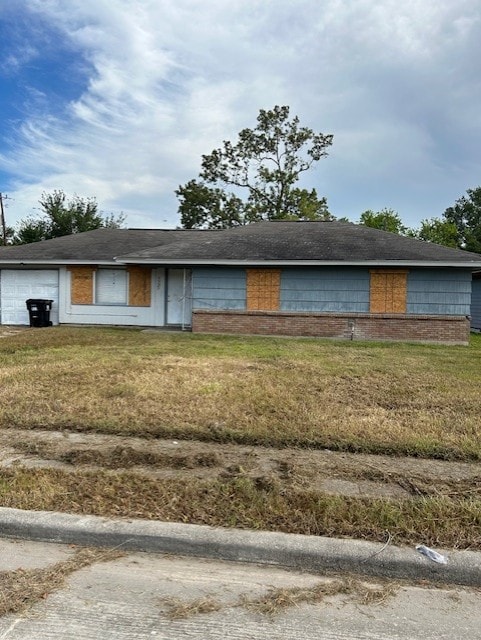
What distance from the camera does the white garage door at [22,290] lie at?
684 inches

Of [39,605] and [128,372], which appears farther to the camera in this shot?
[128,372]

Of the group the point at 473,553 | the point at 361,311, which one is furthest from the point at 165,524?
the point at 361,311

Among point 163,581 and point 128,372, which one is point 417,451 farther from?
point 128,372

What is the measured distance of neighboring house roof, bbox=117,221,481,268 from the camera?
45.6ft

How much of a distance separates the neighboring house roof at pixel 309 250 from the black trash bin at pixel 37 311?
349cm

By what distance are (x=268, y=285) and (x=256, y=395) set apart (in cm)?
862

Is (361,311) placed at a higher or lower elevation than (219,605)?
higher

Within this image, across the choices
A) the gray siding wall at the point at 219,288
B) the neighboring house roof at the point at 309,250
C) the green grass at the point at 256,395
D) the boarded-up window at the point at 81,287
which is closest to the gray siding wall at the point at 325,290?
the neighboring house roof at the point at 309,250

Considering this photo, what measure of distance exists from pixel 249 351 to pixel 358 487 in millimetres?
6871

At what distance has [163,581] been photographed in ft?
9.09

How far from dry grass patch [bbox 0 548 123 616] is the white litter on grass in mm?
1838

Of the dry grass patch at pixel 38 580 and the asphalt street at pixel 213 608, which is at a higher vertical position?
the dry grass patch at pixel 38 580

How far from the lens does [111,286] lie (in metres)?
17.2

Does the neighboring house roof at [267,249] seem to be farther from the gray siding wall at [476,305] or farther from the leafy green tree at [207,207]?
the leafy green tree at [207,207]
